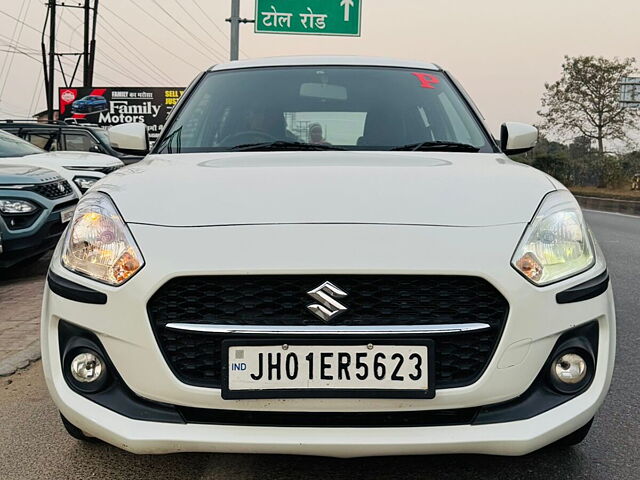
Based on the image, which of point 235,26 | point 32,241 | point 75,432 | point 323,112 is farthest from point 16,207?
point 235,26

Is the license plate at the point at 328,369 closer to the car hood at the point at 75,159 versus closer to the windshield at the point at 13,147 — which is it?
the car hood at the point at 75,159

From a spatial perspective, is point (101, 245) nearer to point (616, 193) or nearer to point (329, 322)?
point (329, 322)

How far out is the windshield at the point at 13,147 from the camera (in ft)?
25.1

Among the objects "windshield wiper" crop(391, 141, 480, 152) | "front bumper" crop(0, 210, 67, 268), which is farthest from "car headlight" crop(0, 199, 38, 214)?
"windshield wiper" crop(391, 141, 480, 152)

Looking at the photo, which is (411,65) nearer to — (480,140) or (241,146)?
(480,140)

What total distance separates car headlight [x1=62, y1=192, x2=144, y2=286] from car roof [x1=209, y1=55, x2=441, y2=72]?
157 centimetres

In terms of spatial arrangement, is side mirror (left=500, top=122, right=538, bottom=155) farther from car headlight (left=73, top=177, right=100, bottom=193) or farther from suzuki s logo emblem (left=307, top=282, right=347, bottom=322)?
car headlight (left=73, top=177, right=100, bottom=193)

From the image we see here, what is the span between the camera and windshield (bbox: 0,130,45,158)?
7660 mm

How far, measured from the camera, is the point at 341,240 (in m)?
1.96

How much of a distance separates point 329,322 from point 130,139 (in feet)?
6.11

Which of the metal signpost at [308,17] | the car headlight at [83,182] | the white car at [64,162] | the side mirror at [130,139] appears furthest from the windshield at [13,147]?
the metal signpost at [308,17]

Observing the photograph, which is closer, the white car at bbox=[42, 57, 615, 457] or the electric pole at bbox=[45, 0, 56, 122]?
the white car at bbox=[42, 57, 615, 457]

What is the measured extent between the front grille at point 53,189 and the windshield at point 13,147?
1243 millimetres

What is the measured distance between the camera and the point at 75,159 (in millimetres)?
8031
